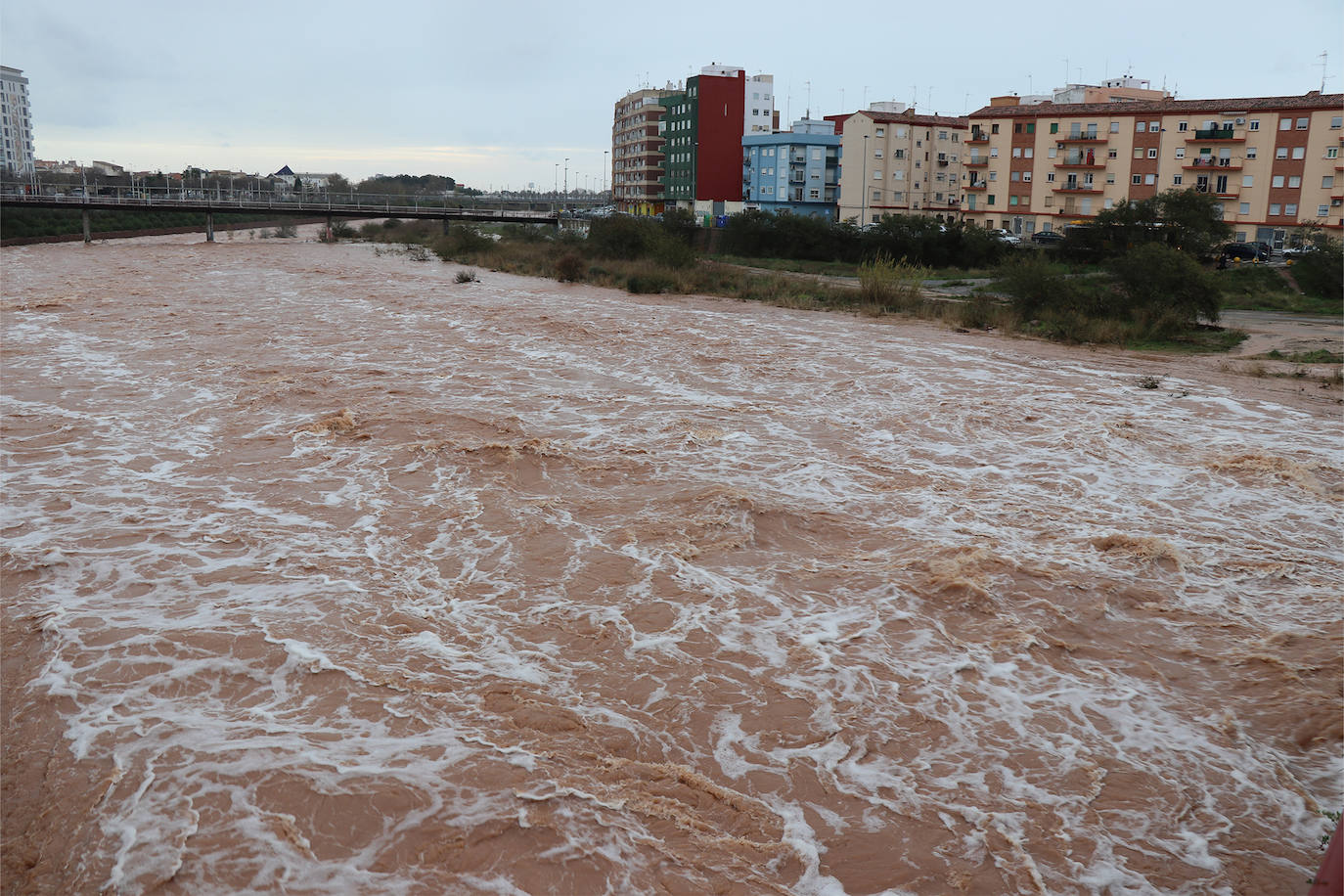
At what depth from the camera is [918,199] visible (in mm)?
65312

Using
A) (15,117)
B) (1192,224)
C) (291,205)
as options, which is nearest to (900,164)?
(1192,224)

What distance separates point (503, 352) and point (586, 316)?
17.7 feet

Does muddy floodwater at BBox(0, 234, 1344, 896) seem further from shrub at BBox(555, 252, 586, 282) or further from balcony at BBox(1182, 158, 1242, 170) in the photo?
balcony at BBox(1182, 158, 1242, 170)

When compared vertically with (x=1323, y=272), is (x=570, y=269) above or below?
below

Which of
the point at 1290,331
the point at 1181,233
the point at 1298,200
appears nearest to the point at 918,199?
the point at 1298,200

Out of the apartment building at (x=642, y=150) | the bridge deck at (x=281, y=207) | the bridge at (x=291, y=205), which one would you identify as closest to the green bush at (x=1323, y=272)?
the bridge at (x=291, y=205)

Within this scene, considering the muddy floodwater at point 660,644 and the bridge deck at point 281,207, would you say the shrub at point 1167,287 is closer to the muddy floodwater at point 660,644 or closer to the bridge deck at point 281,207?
the muddy floodwater at point 660,644

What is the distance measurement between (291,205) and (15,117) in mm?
79073

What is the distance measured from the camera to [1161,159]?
172ft

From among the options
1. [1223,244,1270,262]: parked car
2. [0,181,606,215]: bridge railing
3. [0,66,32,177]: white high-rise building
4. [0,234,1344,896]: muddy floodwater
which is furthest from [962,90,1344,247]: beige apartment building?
[0,66,32,177]: white high-rise building

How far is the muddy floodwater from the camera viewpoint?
15.4 feet

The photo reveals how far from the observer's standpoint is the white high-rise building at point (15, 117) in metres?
108

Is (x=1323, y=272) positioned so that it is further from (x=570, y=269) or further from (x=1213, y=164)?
(x=1213, y=164)

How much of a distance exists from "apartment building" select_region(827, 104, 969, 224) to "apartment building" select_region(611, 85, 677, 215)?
64.4ft
